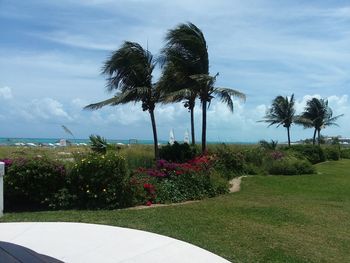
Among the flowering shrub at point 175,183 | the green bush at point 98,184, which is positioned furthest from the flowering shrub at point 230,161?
the green bush at point 98,184

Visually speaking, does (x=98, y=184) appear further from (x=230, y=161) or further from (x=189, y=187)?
(x=230, y=161)

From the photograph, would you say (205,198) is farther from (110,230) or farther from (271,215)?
(110,230)

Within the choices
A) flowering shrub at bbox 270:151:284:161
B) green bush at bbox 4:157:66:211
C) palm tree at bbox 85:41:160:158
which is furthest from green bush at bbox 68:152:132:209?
flowering shrub at bbox 270:151:284:161

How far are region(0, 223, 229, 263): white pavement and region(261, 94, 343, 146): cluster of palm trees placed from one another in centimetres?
4431

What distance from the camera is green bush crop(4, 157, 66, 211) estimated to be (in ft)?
38.4

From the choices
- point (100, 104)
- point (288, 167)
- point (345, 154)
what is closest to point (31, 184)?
point (100, 104)

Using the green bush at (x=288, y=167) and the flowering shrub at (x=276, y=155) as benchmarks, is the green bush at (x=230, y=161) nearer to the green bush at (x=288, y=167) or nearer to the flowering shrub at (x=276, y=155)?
the green bush at (x=288, y=167)

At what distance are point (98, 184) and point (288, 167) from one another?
→ 15.1m

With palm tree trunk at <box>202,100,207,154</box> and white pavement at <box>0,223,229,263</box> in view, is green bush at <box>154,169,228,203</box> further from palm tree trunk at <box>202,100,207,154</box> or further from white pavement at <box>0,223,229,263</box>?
palm tree trunk at <box>202,100,207,154</box>

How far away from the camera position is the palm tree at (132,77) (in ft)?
69.6

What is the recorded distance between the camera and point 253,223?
996cm

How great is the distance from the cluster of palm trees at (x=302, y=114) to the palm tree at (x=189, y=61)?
30246 mm

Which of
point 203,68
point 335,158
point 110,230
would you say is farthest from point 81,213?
point 335,158

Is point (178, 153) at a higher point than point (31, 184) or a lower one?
higher
